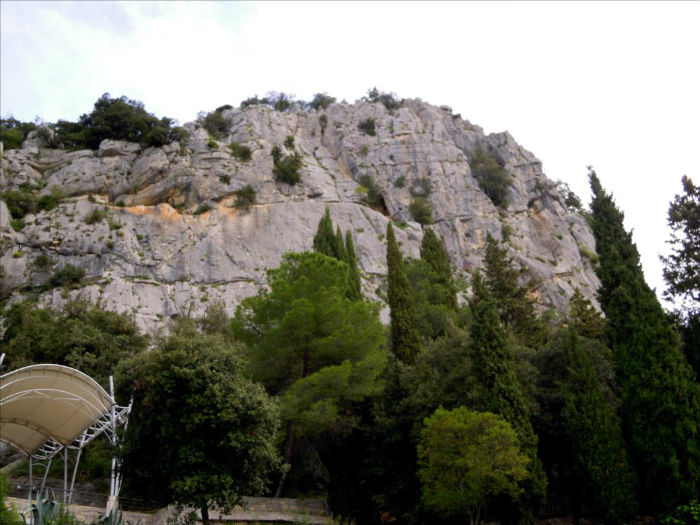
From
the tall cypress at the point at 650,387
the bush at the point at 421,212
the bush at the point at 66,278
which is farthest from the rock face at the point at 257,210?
the tall cypress at the point at 650,387

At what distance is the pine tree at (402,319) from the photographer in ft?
74.8

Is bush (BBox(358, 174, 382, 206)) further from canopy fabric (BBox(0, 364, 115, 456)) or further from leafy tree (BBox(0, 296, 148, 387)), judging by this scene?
canopy fabric (BBox(0, 364, 115, 456))

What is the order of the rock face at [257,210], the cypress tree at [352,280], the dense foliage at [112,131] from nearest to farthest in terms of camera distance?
the cypress tree at [352,280]
the rock face at [257,210]
the dense foliage at [112,131]

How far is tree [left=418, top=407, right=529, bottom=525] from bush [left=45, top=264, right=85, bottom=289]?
96.2ft

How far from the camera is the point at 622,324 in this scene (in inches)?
743

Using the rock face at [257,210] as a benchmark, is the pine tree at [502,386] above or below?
below

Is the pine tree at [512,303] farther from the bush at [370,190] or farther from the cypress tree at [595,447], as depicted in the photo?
the bush at [370,190]

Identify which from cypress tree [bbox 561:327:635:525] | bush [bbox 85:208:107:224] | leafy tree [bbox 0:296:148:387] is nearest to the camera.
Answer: cypress tree [bbox 561:327:635:525]

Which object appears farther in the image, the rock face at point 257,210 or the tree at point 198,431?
the rock face at point 257,210

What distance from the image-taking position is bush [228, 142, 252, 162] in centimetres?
4769

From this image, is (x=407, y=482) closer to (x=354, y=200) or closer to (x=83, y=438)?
(x=83, y=438)

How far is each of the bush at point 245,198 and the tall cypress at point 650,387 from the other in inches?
1195

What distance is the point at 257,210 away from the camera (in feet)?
148

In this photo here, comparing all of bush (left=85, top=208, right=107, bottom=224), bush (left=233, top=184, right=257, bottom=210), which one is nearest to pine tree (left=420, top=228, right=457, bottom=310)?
bush (left=233, top=184, right=257, bottom=210)
